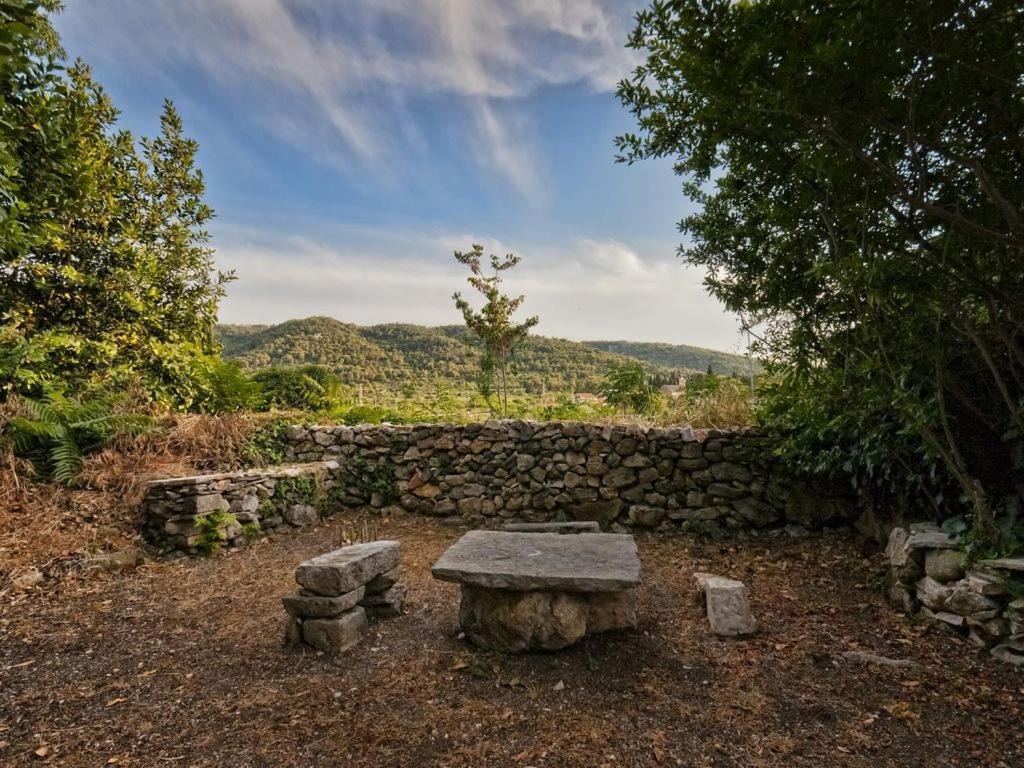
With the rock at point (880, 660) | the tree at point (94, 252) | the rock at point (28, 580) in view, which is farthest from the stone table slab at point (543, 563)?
the tree at point (94, 252)

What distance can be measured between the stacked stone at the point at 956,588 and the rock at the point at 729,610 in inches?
47.4

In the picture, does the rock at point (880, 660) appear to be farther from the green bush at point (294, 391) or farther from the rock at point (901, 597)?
the green bush at point (294, 391)

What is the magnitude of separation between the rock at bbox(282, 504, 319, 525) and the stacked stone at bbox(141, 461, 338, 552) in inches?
0.5

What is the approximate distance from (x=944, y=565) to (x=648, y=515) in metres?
2.97

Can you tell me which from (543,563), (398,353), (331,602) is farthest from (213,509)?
(398,353)

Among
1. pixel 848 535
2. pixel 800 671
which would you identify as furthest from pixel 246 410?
pixel 848 535

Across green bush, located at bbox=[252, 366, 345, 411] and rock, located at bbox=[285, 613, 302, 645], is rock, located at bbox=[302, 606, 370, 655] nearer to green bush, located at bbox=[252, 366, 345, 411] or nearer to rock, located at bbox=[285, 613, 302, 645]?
rock, located at bbox=[285, 613, 302, 645]

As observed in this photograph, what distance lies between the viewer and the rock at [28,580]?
4.02m

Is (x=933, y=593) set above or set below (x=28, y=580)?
above

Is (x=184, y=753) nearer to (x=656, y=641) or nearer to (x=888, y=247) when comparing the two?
(x=656, y=641)

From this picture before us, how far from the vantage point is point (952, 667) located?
9.07 ft

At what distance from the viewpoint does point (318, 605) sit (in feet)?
10.4

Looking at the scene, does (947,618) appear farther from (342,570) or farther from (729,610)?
(342,570)

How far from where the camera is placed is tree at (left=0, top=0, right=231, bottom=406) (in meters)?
5.57
